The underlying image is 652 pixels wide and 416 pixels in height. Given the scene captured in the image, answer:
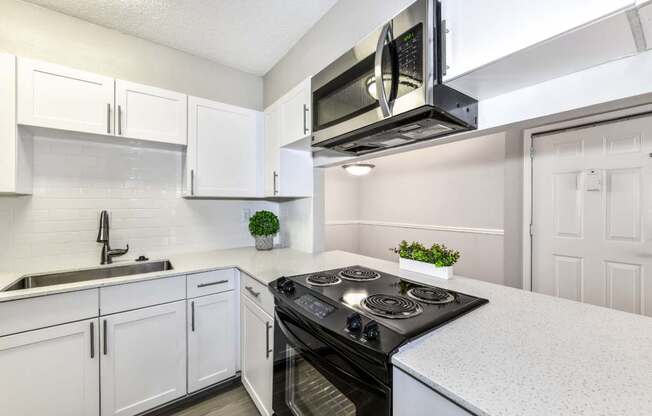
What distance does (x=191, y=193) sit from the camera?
209 centimetres

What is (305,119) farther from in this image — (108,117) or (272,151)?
(108,117)

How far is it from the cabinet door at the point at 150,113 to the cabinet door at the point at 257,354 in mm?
1324

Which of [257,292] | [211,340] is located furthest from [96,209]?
[257,292]

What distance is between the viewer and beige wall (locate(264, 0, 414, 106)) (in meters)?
1.53

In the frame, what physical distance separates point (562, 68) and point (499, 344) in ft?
3.18

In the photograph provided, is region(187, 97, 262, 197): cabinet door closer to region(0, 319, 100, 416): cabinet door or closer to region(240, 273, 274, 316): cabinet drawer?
region(240, 273, 274, 316): cabinet drawer

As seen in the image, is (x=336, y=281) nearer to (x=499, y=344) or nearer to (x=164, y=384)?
(x=499, y=344)

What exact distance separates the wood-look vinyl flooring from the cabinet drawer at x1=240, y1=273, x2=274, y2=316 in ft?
2.32

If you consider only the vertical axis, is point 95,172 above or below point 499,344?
above

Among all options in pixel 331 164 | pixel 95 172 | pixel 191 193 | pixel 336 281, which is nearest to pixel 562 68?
pixel 336 281

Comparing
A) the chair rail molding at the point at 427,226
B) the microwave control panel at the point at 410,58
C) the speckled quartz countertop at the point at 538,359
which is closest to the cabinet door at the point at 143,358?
the speckled quartz countertop at the point at 538,359

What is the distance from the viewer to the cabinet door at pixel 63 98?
1.57m

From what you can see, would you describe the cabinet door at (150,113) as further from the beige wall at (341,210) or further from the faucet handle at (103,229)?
the beige wall at (341,210)

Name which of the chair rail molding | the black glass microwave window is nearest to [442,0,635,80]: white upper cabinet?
the black glass microwave window
